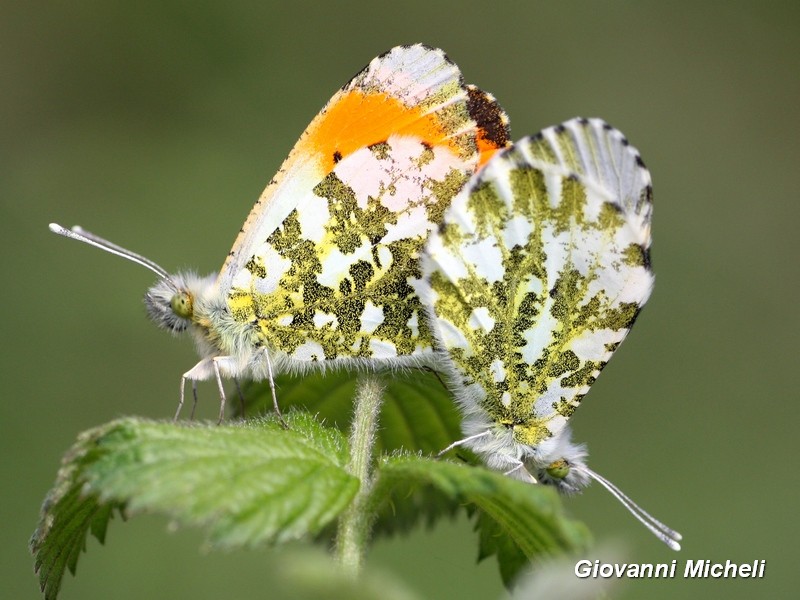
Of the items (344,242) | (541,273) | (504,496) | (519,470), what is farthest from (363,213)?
(504,496)

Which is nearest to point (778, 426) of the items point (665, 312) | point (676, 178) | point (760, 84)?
point (665, 312)

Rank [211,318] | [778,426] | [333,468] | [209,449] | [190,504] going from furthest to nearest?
[778,426]
[211,318]
[333,468]
[209,449]
[190,504]

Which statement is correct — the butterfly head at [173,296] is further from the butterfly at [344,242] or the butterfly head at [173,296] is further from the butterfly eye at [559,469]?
the butterfly eye at [559,469]

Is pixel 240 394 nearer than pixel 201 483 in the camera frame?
No

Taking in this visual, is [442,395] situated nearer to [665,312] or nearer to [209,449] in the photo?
[209,449]

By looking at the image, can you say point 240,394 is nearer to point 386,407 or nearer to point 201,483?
point 386,407

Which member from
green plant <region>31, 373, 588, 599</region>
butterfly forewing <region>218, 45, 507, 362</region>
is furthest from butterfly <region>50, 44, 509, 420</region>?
green plant <region>31, 373, 588, 599</region>

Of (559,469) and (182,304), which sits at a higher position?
(182,304)
